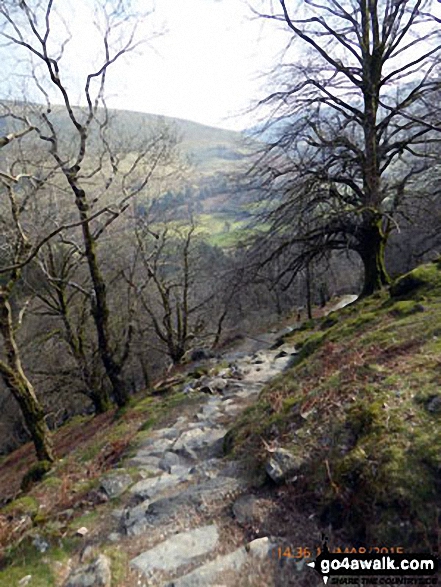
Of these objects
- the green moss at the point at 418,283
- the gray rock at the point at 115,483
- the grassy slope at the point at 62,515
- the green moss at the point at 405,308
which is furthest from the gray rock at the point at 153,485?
the green moss at the point at 418,283

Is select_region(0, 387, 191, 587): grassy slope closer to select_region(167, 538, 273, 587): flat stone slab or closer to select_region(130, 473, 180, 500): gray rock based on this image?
select_region(130, 473, 180, 500): gray rock

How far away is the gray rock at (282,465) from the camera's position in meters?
3.49

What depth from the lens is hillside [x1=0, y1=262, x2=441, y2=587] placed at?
2.76m

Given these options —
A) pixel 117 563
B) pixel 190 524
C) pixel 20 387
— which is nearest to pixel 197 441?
pixel 190 524

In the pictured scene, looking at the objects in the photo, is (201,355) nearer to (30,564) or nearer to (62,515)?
(62,515)

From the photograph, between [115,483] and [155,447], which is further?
[155,447]

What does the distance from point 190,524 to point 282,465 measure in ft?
3.41

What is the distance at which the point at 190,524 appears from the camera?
3.56 m

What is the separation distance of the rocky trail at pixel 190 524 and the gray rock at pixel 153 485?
0.6 inches

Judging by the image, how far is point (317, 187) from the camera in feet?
33.3

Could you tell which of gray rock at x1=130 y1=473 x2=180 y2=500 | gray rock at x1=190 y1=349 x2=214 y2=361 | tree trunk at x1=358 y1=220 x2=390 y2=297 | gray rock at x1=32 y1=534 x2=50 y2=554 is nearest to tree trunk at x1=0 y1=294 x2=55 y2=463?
gray rock at x1=130 y1=473 x2=180 y2=500

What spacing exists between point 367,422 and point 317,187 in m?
7.96

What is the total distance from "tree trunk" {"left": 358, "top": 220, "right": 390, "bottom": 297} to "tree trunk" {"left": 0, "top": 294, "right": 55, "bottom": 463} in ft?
30.1

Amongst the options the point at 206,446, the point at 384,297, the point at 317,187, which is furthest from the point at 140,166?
the point at 206,446
